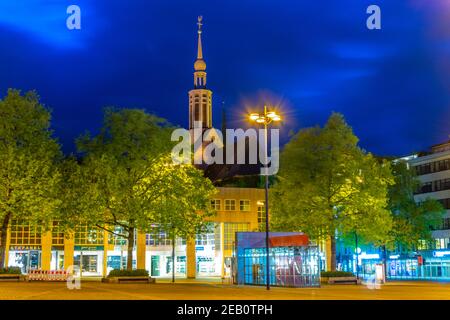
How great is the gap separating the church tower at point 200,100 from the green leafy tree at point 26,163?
9061 cm

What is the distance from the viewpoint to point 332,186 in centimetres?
5466

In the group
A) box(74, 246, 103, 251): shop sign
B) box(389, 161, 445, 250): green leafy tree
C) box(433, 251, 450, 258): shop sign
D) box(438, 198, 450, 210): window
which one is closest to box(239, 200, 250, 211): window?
box(389, 161, 445, 250): green leafy tree

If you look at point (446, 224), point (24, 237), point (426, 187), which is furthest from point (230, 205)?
point (426, 187)

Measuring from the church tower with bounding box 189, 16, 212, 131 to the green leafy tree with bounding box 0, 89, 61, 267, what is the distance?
9061 cm

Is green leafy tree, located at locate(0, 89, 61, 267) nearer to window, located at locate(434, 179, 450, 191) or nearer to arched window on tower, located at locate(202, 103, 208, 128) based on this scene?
window, located at locate(434, 179, 450, 191)

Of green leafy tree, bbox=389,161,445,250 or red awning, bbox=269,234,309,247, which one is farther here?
green leafy tree, bbox=389,161,445,250

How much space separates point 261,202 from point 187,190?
2326 cm

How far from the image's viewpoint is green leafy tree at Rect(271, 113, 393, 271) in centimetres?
5381

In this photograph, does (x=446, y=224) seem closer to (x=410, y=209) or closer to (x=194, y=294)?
(x=410, y=209)

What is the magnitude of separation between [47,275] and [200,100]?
96.1 m

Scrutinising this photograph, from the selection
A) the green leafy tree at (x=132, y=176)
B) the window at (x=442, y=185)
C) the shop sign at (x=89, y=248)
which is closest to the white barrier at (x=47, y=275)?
the green leafy tree at (x=132, y=176)

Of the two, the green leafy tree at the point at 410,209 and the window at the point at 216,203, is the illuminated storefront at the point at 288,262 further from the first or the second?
the window at the point at 216,203
